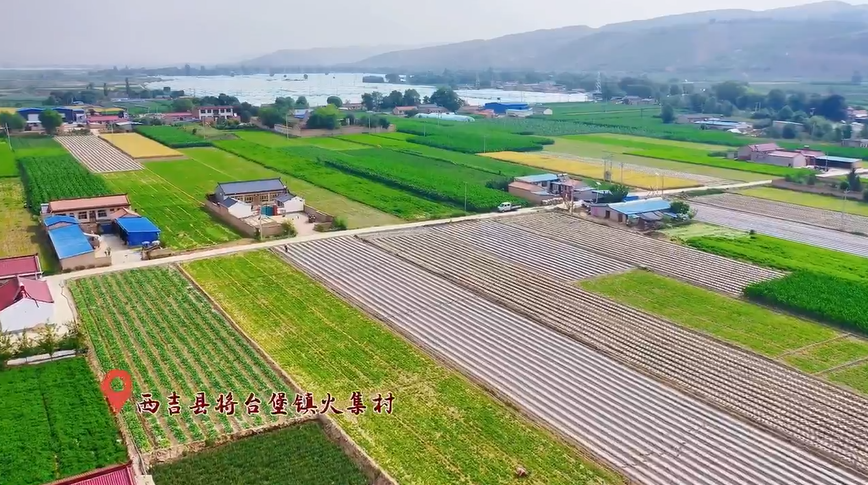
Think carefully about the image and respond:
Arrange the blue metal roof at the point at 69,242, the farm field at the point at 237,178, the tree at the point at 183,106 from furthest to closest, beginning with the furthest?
the tree at the point at 183,106 < the farm field at the point at 237,178 < the blue metal roof at the point at 69,242

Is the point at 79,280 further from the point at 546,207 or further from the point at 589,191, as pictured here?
the point at 589,191

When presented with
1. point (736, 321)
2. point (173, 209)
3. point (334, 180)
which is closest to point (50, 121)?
point (334, 180)

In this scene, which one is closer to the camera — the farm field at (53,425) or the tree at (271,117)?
the farm field at (53,425)

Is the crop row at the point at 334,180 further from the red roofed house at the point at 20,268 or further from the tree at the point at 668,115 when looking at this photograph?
the tree at the point at 668,115

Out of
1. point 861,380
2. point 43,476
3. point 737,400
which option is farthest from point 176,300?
point 861,380

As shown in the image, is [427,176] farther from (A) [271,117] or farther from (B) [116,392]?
(A) [271,117]

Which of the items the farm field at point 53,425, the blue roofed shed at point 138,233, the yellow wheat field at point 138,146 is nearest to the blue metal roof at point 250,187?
the blue roofed shed at point 138,233

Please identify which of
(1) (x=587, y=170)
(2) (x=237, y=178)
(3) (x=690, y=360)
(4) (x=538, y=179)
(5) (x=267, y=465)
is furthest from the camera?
(1) (x=587, y=170)
